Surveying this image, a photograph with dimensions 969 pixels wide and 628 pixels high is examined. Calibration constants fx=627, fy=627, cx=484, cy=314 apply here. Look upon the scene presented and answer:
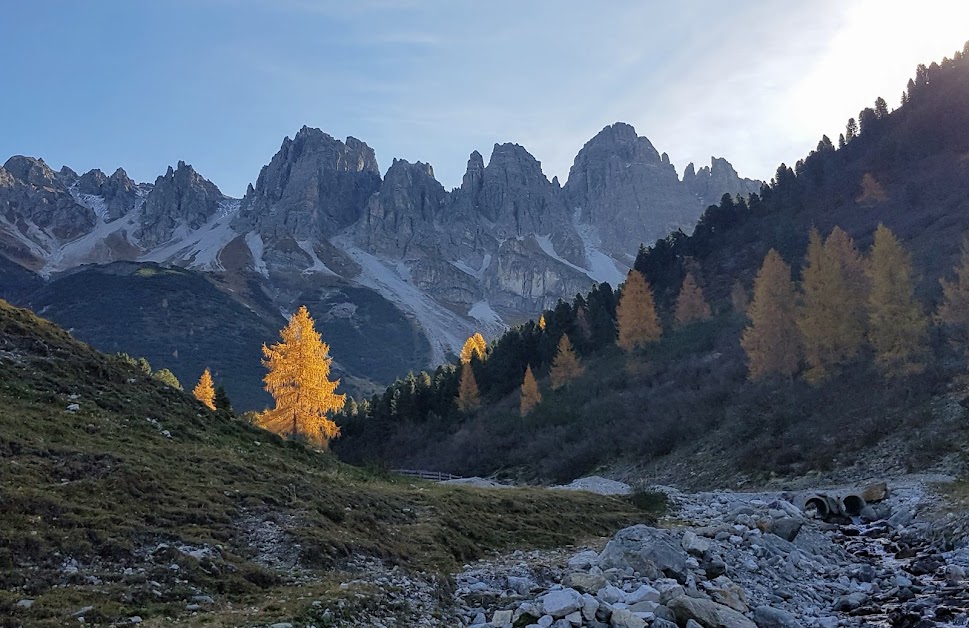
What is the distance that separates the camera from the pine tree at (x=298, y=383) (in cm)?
4953

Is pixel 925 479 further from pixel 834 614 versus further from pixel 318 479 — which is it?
pixel 318 479

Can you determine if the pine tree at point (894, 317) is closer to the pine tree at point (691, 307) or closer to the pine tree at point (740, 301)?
the pine tree at point (740, 301)

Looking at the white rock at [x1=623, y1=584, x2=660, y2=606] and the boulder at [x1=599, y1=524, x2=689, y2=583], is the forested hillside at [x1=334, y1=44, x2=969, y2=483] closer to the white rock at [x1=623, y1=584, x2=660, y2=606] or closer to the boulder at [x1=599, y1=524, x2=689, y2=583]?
the boulder at [x1=599, y1=524, x2=689, y2=583]

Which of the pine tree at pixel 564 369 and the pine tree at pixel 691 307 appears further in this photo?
the pine tree at pixel 691 307

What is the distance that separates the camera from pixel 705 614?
1056 cm

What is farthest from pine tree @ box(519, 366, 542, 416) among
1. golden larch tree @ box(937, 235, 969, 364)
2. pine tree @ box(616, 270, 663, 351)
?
golden larch tree @ box(937, 235, 969, 364)

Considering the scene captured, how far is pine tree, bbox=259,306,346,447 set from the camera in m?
49.5

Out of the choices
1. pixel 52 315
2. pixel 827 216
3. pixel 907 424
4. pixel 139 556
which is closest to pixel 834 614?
pixel 139 556

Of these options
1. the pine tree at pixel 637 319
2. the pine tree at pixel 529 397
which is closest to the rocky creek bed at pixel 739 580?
the pine tree at pixel 529 397

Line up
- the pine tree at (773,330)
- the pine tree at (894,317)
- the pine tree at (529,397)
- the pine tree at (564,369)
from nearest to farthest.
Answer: the pine tree at (894,317) → the pine tree at (773,330) → the pine tree at (529,397) → the pine tree at (564,369)

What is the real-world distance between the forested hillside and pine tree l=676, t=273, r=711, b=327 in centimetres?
23

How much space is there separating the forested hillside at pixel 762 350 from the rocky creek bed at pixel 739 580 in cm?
1210

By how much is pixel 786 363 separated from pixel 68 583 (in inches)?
1682

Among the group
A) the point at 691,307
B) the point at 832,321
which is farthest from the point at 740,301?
the point at 832,321
